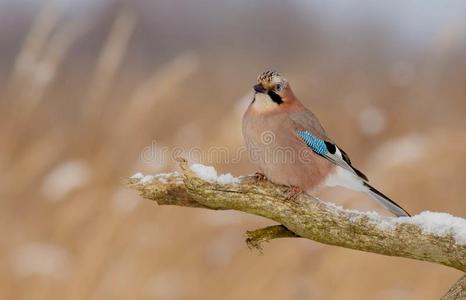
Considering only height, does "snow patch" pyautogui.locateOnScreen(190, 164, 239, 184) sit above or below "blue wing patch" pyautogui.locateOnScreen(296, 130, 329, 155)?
below

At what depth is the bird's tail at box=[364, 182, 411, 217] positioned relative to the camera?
347 centimetres

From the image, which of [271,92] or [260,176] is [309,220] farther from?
[271,92]

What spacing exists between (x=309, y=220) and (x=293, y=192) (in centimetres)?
23

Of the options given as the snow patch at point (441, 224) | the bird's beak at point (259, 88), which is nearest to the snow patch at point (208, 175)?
the snow patch at point (441, 224)

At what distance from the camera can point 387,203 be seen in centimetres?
355

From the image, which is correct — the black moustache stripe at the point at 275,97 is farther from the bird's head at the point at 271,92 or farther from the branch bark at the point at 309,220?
the branch bark at the point at 309,220

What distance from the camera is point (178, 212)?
4.45 meters

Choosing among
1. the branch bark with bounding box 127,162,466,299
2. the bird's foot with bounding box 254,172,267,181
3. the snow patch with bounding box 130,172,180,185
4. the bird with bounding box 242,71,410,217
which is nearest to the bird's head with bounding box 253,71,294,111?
the bird with bounding box 242,71,410,217

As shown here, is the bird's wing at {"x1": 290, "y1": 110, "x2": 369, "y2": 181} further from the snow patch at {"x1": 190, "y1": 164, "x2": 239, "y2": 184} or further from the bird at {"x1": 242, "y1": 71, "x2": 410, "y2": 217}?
the snow patch at {"x1": 190, "y1": 164, "x2": 239, "y2": 184}

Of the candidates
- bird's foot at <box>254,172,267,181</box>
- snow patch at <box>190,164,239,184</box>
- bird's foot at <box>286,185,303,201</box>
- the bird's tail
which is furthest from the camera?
the bird's tail

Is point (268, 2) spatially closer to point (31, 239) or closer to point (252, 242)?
point (31, 239)

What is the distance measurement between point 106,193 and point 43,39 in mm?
772

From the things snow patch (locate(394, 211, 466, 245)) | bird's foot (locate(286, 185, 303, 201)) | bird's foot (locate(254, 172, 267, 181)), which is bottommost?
snow patch (locate(394, 211, 466, 245))

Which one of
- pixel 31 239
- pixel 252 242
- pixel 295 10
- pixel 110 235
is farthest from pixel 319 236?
pixel 295 10
